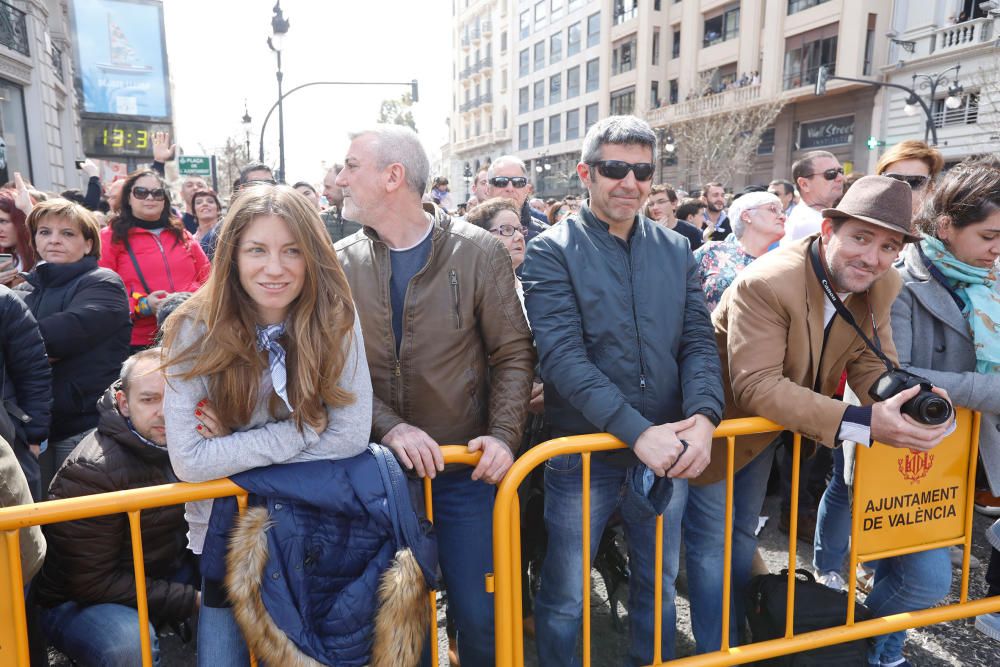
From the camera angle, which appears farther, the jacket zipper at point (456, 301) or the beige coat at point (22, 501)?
the jacket zipper at point (456, 301)

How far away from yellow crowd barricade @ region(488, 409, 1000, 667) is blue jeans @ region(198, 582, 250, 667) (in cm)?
83

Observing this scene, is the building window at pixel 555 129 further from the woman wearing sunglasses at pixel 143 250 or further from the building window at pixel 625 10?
the woman wearing sunglasses at pixel 143 250

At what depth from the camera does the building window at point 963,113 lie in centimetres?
2231

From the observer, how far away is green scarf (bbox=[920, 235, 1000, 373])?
8.47 ft

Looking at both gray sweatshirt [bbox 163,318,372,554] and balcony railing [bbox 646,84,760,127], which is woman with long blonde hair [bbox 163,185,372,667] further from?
balcony railing [bbox 646,84,760,127]

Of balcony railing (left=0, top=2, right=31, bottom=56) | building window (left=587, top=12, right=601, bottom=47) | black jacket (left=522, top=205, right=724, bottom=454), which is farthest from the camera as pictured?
building window (left=587, top=12, right=601, bottom=47)

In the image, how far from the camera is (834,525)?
3178mm

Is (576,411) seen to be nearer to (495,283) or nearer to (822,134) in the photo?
(495,283)

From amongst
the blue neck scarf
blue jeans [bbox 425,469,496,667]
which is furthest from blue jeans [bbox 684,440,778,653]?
the blue neck scarf

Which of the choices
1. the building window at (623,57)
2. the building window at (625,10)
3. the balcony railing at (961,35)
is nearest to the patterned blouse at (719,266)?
the balcony railing at (961,35)

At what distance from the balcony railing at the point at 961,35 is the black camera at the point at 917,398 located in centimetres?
2631

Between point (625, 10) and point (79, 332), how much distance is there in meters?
44.2

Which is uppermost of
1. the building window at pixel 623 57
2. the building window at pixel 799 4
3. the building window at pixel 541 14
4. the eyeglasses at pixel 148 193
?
the building window at pixel 541 14

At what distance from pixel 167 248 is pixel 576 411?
3480 millimetres
